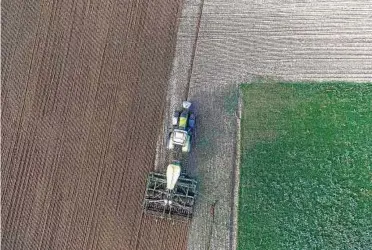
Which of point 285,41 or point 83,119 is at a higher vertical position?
point 285,41

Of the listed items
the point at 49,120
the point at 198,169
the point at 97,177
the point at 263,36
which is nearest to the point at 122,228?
the point at 97,177

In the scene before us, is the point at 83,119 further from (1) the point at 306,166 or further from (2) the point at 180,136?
(1) the point at 306,166

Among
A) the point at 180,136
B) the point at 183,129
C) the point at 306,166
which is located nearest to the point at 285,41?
the point at 306,166

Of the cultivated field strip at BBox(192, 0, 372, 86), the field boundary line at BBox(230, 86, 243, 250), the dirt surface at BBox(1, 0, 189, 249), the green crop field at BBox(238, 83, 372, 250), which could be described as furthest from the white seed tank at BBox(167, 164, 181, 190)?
the cultivated field strip at BBox(192, 0, 372, 86)

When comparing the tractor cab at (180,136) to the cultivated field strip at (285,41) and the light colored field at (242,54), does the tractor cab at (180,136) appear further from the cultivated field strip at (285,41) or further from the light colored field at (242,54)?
the cultivated field strip at (285,41)

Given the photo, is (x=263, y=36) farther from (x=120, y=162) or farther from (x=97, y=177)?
(x=97, y=177)

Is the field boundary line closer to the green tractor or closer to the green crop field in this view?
the green crop field
